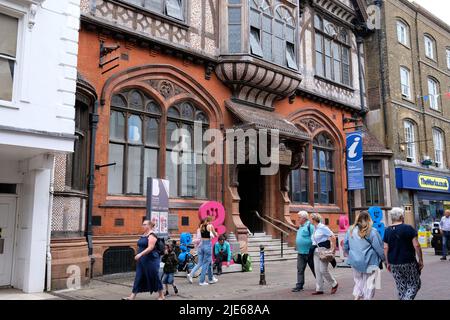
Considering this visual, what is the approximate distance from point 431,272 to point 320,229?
209 inches

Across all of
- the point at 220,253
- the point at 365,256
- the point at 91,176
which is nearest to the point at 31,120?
the point at 91,176

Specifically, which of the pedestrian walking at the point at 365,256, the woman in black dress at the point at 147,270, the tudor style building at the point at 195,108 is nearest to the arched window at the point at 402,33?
the tudor style building at the point at 195,108

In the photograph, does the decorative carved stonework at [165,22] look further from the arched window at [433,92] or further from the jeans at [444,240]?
the arched window at [433,92]

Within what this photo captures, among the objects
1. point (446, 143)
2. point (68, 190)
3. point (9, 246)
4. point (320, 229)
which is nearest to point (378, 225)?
point (320, 229)

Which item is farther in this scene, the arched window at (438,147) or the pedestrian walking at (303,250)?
the arched window at (438,147)

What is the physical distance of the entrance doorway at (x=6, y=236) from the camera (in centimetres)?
1009

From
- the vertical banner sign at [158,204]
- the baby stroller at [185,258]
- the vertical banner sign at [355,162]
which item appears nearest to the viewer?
the vertical banner sign at [158,204]

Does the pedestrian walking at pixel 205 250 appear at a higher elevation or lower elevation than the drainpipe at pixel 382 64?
lower

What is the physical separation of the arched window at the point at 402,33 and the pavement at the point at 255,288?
16.7 m

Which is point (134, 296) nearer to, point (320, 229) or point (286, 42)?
point (320, 229)

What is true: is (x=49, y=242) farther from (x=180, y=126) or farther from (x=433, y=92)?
(x=433, y=92)

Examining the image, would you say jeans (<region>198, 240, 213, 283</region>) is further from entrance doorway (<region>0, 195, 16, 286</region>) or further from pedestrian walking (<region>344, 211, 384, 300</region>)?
entrance doorway (<region>0, 195, 16, 286</region>)

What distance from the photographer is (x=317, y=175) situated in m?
21.2

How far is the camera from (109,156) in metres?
13.4
